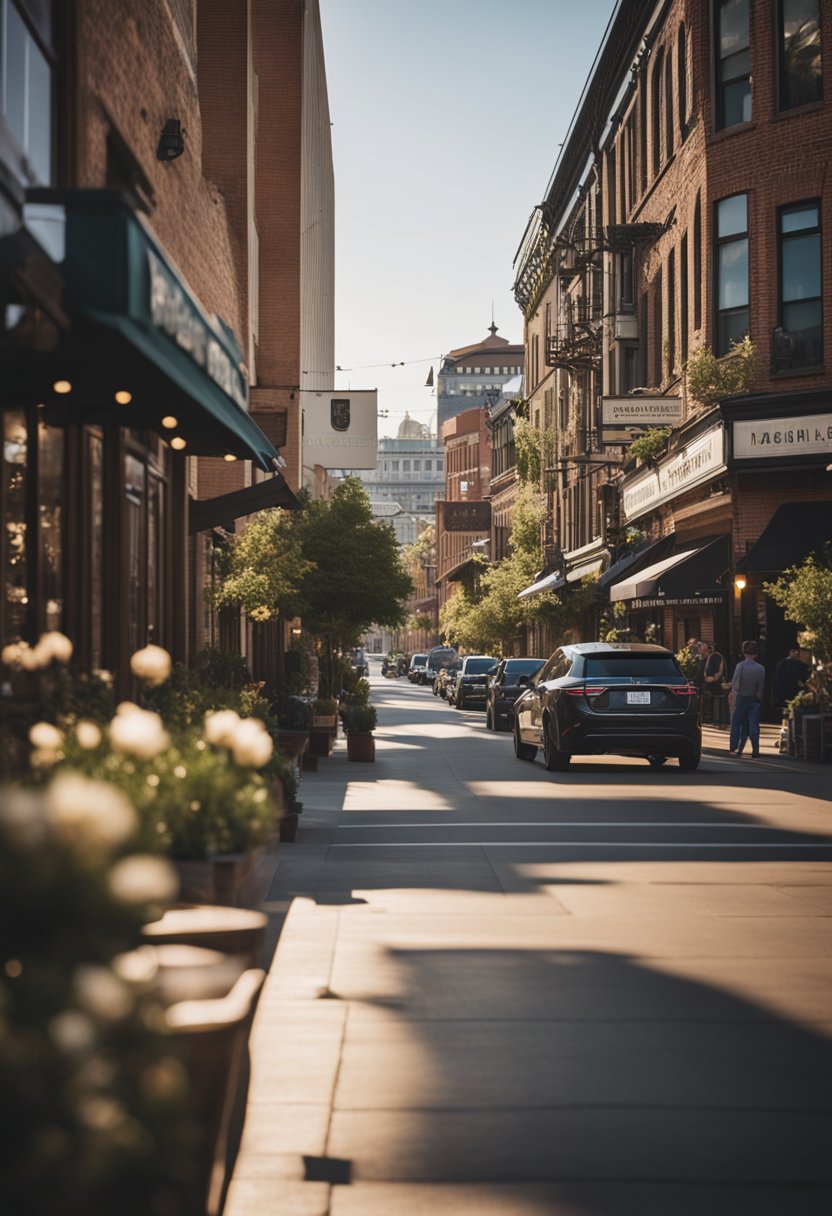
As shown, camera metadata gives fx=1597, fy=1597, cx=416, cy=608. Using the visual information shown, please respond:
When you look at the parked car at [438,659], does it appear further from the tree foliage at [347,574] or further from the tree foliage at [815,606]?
the tree foliage at [815,606]

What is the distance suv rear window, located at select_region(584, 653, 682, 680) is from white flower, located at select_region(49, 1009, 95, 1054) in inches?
790

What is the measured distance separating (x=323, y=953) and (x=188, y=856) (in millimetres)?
3897

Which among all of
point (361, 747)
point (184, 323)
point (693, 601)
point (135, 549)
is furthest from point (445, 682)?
point (184, 323)

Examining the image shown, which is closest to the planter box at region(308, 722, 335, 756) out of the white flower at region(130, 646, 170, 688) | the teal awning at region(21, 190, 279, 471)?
the teal awning at region(21, 190, 279, 471)

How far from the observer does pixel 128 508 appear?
11.5 meters

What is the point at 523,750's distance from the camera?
84.6ft

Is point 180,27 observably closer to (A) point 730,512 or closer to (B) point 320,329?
(A) point 730,512

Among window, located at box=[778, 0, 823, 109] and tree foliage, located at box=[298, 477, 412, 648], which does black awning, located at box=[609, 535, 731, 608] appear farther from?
window, located at box=[778, 0, 823, 109]

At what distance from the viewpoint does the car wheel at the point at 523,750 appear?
83.8ft

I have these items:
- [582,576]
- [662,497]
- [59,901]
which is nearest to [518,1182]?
[59,901]

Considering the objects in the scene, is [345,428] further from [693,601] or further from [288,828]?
[288,828]

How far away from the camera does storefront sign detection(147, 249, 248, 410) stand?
6816 mm

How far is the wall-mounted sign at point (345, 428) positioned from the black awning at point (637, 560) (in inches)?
291

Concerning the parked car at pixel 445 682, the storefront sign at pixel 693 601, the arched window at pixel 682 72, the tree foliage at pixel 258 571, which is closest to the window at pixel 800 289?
the storefront sign at pixel 693 601
